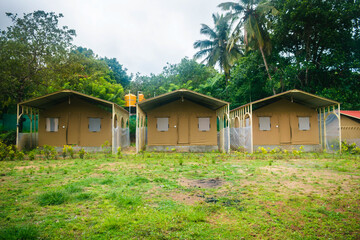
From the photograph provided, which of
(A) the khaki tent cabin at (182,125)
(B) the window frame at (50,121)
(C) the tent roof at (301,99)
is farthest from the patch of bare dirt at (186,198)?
(B) the window frame at (50,121)

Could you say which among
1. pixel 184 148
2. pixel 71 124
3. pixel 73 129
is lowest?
pixel 184 148

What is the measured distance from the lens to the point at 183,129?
56.6 feet

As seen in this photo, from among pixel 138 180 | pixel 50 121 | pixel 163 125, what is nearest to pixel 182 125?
pixel 163 125

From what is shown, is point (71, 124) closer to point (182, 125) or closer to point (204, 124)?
point (182, 125)

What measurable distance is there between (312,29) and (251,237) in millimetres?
20411

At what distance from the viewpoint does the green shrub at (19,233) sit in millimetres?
3243

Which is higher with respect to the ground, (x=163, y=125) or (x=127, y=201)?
(x=163, y=125)

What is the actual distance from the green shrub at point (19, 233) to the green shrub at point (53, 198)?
1.14 meters

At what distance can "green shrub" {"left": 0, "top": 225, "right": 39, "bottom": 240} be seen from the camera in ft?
10.6

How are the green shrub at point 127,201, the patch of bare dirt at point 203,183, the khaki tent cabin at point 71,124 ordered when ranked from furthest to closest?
the khaki tent cabin at point 71,124
the patch of bare dirt at point 203,183
the green shrub at point 127,201

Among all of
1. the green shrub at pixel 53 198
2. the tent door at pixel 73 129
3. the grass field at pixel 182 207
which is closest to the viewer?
the grass field at pixel 182 207

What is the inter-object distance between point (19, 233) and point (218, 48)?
29.2 metres

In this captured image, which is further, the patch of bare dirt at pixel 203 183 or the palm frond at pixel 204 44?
the palm frond at pixel 204 44

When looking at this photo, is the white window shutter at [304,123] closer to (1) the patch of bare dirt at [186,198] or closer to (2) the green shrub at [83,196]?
(1) the patch of bare dirt at [186,198]
